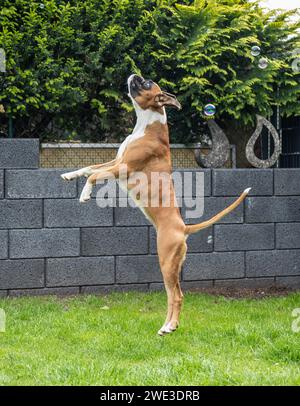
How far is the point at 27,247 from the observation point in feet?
23.7

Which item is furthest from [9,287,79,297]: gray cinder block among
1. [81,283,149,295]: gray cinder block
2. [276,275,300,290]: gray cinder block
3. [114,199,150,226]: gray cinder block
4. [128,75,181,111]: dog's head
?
[128,75,181,111]: dog's head

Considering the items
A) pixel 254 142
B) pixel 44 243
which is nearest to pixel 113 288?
pixel 44 243

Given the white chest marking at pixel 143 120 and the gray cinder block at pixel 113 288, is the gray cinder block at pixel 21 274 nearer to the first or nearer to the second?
the gray cinder block at pixel 113 288

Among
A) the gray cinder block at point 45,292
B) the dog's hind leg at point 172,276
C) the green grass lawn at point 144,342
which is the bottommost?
the green grass lawn at point 144,342

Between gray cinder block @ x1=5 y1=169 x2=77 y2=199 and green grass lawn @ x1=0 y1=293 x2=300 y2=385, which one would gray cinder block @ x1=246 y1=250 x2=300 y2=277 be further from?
gray cinder block @ x1=5 y1=169 x2=77 y2=199

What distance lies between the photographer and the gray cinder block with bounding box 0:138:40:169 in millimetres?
7148

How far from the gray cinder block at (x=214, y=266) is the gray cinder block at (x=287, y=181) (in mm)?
951

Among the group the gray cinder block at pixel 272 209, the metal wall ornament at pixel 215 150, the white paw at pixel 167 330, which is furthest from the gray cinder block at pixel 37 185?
the white paw at pixel 167 330

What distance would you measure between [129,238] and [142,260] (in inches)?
11.9

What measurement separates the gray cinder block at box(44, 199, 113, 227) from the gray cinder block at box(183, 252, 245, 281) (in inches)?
43.3

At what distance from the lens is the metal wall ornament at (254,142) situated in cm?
804
